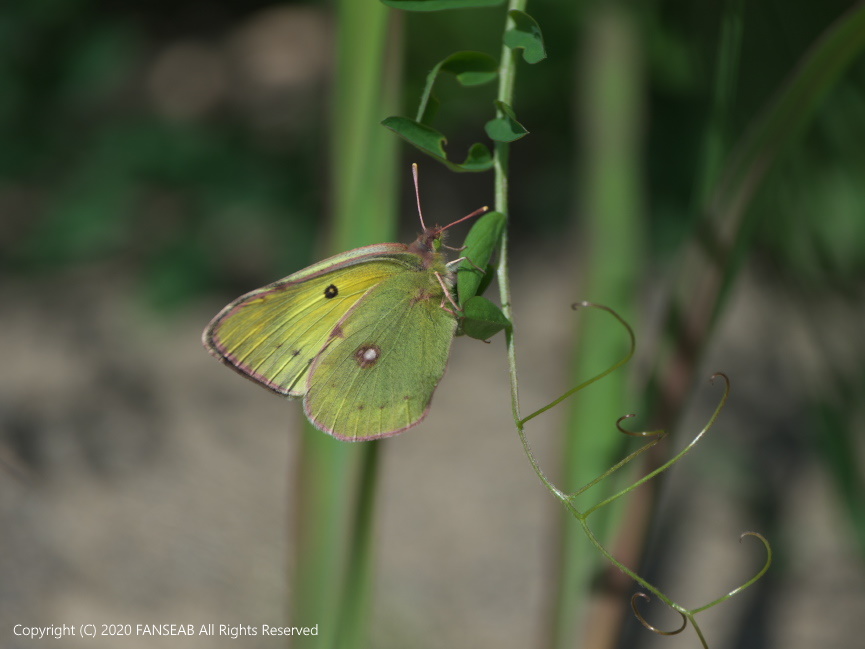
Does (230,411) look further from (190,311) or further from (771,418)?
(771,418)

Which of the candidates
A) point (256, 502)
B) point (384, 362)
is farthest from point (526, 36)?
point (256, 502)

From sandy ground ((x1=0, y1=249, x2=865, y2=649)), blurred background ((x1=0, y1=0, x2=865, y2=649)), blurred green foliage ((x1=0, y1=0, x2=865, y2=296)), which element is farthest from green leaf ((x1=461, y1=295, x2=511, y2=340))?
blurred green foliage ((x1=0, y1=0, x2=865, y2=296))

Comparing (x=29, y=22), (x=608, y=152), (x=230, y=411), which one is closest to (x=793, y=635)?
(x=608, y=152)

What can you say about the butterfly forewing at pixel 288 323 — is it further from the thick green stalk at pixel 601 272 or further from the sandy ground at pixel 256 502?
the sandy ground at pixel 256 502

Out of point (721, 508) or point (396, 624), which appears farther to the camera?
point (721, 508)

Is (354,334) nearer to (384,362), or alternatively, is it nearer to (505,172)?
(384,362)
